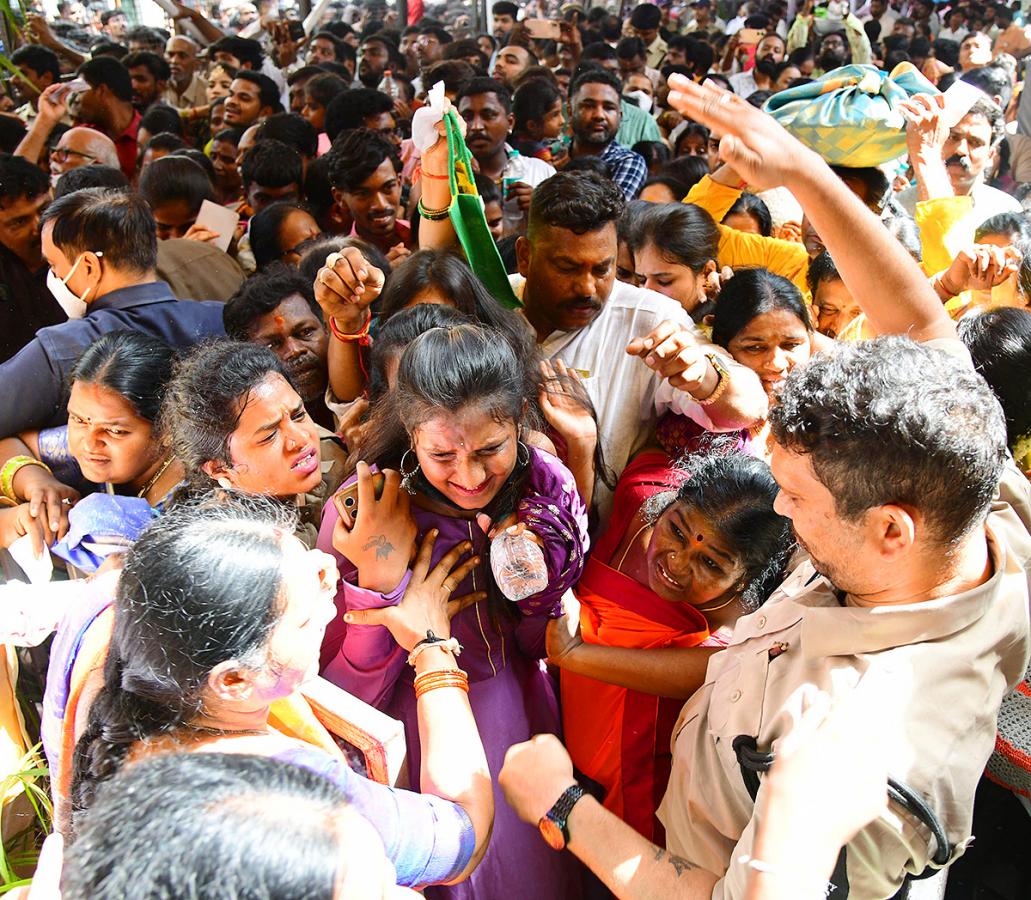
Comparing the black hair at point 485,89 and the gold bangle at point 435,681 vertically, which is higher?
the black hair at point 485,89

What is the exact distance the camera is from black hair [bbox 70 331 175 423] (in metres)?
2.00

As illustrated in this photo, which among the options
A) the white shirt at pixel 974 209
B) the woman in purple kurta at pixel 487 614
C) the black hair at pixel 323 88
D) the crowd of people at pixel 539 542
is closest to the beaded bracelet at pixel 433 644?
the crowd of people at pixel 539 542

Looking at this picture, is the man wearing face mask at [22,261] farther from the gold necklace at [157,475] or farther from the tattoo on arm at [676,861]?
the tattoo on arm at [676,861]

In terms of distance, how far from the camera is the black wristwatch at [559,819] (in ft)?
4.51

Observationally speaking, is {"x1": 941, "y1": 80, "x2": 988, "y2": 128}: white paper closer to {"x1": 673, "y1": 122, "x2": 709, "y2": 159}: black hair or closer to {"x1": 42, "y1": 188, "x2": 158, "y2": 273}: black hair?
{"x1": 42, "y1": 188, "x2": 158, "y2": 273}: black hair

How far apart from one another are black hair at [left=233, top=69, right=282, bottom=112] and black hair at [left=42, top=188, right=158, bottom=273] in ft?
11.1

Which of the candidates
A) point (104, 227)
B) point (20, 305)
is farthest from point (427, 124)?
point (20, 305)

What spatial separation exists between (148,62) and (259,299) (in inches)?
209

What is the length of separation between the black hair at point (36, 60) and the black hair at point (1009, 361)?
6.82 metres

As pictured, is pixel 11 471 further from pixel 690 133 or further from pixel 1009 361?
pixel 690 133

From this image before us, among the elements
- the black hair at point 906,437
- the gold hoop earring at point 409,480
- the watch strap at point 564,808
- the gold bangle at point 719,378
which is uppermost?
the black hair at point 906,437

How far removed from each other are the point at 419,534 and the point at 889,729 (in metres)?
1.00

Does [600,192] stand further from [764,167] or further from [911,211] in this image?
[911,211]

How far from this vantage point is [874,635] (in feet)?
4.00
